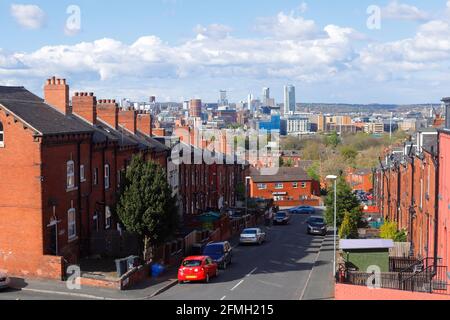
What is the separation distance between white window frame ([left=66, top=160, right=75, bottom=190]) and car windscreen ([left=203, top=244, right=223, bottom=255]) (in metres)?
8.46

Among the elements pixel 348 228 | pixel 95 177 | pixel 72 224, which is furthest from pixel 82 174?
pixel 348 228

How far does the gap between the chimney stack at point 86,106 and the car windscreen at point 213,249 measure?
36.0 ft

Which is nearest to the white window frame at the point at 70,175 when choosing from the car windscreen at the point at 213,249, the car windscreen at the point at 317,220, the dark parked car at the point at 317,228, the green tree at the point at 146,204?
the green tree at the point at 146,204

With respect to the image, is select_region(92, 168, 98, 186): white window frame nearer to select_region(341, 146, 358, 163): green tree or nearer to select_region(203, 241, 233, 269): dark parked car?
select_region(203, 241, 233, 269): dark parked car

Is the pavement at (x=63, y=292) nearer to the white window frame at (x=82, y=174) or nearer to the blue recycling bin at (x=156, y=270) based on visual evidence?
the blue recycling bin at (x=156, y=270)

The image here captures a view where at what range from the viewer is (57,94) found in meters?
38.8

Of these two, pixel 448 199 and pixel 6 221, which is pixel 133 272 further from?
pixel 448 199

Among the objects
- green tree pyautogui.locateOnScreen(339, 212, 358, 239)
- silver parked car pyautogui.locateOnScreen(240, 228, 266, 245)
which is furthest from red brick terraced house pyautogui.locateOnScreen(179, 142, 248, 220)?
green tree pyautogui.locateOnScreen(339, 212, 358, 239)

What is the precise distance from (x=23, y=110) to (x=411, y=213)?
2409 cm

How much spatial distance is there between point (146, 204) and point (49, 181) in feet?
16.5

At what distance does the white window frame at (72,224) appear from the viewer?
113 ft

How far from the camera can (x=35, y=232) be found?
102ft

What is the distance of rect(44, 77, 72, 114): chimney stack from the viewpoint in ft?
127
